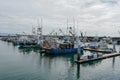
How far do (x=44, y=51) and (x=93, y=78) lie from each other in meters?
31.9

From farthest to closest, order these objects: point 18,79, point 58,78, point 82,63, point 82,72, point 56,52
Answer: point 56,52 → point 82,63 → point 82,72 → point 58,78 → point 18,79

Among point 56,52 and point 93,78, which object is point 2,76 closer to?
point 93,78

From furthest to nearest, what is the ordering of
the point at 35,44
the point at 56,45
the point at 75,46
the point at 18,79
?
the point at 35,44 < the point at 75,46 < the point at 56,45 < the point at 18,79

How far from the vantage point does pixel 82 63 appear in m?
39.2

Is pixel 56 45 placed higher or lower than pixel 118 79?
higher

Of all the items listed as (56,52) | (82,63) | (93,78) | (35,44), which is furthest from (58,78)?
(35,44)

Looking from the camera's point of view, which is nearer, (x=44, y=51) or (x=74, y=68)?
(x=74, y=68)

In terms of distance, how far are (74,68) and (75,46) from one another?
28.3 m

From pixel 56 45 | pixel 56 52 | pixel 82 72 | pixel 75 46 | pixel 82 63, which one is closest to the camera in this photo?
pixel 82 72

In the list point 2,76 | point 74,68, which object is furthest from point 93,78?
point 2,76

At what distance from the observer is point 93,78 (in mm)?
27688

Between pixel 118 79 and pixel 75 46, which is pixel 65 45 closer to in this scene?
pixel 75 46

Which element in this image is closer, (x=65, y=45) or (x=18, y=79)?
(x=18, y=79)

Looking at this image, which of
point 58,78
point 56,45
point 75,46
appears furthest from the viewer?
point 75,46
